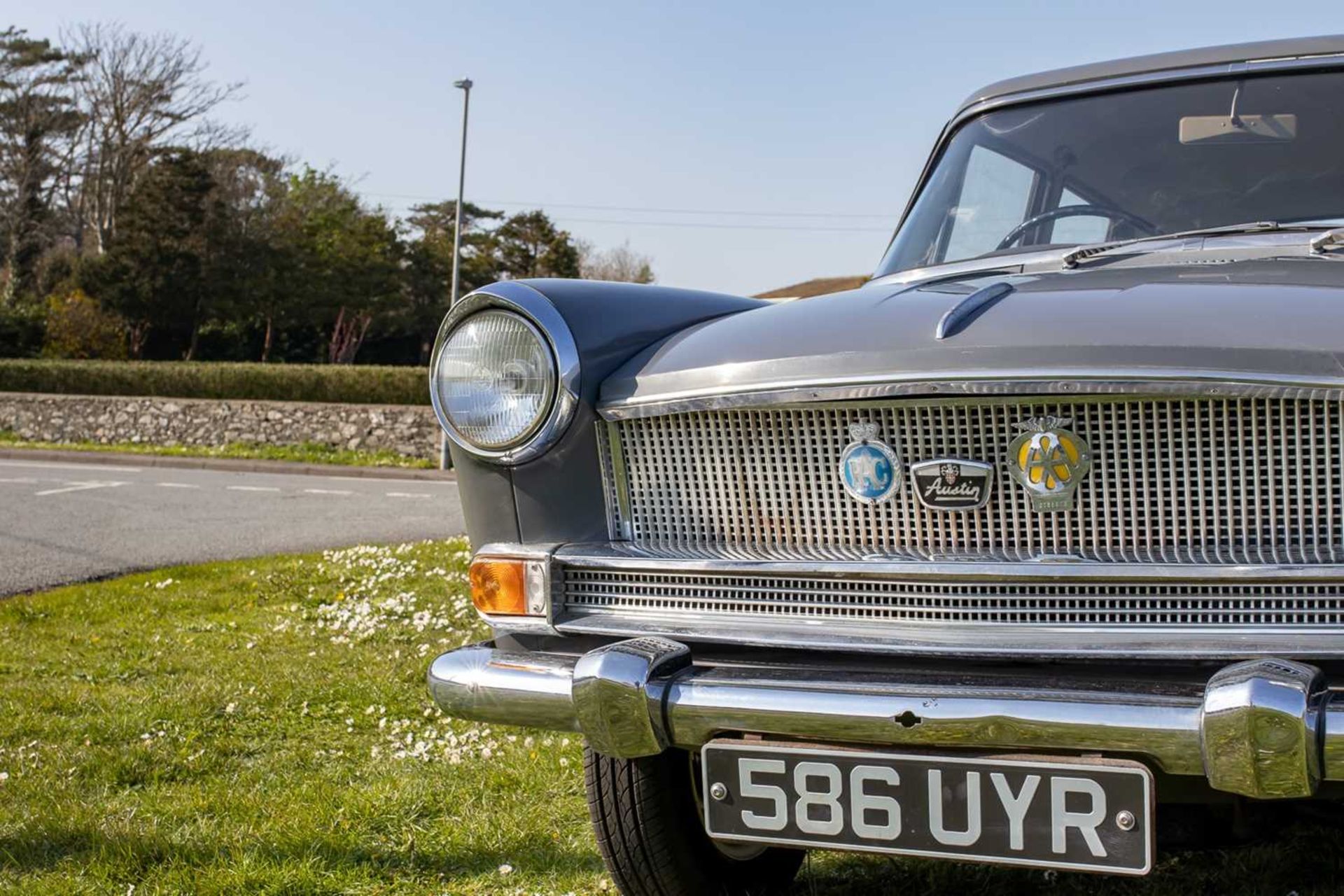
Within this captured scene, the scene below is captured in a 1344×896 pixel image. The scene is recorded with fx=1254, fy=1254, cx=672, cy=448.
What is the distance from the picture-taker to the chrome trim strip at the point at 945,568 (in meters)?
1.69

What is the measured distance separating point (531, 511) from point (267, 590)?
4331mm

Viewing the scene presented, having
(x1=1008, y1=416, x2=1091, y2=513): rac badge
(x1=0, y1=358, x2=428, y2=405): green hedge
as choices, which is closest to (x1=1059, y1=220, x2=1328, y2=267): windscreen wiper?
(x1=1008, y1=416, x2=1091, y2=513): rac badge

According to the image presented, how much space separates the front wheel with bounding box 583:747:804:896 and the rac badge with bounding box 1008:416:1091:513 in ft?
2.79

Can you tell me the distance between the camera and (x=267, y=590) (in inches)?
244

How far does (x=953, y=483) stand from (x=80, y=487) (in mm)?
11555

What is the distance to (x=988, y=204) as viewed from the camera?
2.90 metres

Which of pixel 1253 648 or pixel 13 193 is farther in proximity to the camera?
pixel 13 193

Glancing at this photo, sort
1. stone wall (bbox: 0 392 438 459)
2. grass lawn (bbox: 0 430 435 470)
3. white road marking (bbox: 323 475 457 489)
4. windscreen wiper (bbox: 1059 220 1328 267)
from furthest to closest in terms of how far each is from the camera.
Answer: stone wall (bbox: 0 392 438 459), grass lawn (bbox: 0 430 435 470), white road marking (bbox: 323 475 457 489), windscreen wiper (bbox: 1059 220 1328 267)

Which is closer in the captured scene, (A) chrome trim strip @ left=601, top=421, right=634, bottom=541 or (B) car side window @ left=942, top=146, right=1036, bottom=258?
(A) chrome trim strip @ left=601, top=421, right=634, bottom=541

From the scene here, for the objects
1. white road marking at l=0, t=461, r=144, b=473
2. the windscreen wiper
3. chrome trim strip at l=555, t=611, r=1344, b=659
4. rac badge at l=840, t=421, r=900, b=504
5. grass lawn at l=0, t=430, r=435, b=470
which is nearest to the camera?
chrome trim strip at l=555, t=611, r=1344, b=659

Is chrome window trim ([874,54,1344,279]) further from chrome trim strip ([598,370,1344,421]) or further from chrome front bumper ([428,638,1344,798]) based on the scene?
chrome front bumper ([428,638,1344,798])

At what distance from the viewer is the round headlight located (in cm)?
226

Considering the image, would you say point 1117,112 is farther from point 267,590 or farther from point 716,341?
point 267,590

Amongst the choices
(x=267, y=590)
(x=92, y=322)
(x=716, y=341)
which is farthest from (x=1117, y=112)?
(x=92, y=322)
